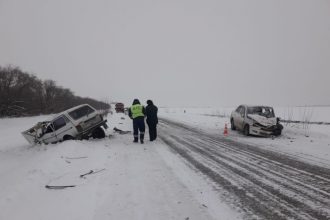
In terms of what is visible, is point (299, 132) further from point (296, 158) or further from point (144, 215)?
point (144, 215)

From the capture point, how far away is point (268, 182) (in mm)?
5922

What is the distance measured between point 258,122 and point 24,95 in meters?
53.6

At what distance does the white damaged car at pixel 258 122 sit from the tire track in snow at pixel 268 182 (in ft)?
17.0

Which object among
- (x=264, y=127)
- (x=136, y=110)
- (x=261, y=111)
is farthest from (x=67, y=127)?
(x=261, y=111)

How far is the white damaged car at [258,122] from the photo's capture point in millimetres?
14836

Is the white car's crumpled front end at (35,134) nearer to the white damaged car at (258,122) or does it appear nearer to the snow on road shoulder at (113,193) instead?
the snow on road shoulder at (113,193)

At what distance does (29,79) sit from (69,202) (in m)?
61.6

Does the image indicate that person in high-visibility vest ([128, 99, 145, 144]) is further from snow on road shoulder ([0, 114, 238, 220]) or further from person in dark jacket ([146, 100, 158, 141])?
snow on road shoulder ([0, 114, 238, 220])

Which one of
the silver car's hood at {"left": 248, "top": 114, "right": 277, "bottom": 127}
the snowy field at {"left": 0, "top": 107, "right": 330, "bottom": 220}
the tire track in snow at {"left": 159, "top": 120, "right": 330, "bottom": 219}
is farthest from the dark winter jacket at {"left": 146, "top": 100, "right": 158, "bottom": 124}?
the silver car's hood at {"left": 248, "top": 114, "right": 277, "bottom": 127}

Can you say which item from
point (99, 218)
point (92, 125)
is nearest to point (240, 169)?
point (99, 218)

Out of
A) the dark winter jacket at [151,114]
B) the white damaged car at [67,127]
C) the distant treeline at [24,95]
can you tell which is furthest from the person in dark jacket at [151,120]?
the distant treeline at [24,95]

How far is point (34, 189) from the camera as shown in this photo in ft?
18.9

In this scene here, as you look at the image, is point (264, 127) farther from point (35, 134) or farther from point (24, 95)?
point (24, 95)

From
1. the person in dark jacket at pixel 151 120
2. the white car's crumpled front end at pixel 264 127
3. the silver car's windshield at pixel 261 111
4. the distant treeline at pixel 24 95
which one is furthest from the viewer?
the distant treeline at pixel 24 95
